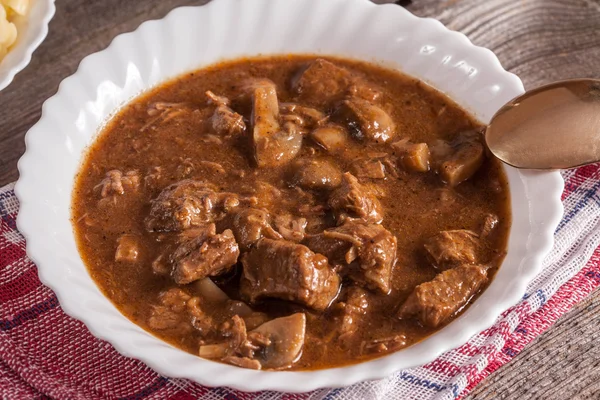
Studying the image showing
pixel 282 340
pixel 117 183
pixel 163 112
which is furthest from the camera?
pixel 163 112

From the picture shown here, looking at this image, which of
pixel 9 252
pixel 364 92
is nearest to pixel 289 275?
pixel 364 92

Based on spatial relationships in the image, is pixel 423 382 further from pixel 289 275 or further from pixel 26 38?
pixel 26 38

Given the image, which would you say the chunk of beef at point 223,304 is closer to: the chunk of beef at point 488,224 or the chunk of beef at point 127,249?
the chunk of beef at point 127,249

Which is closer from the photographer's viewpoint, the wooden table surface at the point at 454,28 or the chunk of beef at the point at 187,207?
the chunk of beef at the point at 187,207

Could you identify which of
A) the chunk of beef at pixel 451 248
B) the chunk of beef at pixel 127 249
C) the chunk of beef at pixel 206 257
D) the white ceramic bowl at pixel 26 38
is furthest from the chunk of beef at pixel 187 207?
the white ceramic bowl at pixel 26 38

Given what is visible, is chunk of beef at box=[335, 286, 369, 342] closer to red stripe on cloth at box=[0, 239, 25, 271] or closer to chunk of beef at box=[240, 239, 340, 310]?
chunk of beef at box=[240, 239, 340, 310]

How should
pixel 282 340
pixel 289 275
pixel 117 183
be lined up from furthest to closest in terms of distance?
pixel 117 183 < pixel 289 275 < pixel 282 340

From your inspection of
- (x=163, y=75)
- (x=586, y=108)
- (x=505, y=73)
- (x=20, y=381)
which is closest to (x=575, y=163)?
(x=586, y=108)
